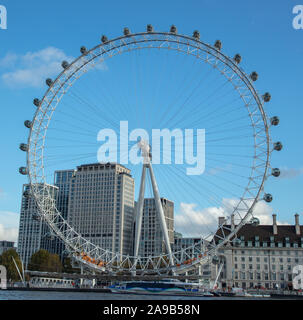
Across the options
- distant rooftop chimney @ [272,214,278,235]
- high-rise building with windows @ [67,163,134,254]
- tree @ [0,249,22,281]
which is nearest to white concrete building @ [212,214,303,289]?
distant rooftop chimney @ [272,214,278,235]

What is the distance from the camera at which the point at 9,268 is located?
119 meters

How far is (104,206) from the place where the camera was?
7082 inches

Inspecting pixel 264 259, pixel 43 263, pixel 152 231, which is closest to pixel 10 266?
pixel 43 263

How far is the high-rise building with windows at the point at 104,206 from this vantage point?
577 feet

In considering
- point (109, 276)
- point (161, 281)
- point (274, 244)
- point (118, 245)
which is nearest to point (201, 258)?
→ point (161, 281)

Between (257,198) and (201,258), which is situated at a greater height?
(257,198)

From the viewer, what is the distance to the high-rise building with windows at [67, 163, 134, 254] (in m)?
176

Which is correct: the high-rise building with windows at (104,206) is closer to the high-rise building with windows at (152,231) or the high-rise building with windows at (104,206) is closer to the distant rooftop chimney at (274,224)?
the high-rise building with windows at (152,231)

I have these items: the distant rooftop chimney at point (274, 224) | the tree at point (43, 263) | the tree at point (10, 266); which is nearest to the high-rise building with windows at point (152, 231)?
the tree at point (43, 263)

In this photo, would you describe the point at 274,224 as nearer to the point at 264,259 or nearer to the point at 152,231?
the point at 264,259

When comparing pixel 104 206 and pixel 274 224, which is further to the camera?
pixel 104 206
